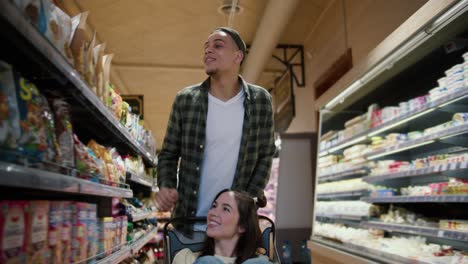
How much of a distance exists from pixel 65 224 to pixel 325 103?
11.6 feet

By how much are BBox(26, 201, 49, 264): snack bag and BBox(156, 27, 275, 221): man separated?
0.61 metres

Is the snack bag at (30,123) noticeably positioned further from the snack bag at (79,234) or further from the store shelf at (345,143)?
the store shelf at (345,143)

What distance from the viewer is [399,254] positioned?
132 inches

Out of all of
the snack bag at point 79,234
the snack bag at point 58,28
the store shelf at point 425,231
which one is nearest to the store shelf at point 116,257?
the snack bag at point 79,234

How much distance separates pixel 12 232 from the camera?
1.48m

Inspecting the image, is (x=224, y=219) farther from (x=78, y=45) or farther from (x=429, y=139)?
(x=429, y=139)

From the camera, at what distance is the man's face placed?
2287mm

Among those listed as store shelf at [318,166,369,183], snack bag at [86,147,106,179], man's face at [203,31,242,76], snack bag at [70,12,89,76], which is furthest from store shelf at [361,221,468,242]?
snack bag at [70,12,89,76]

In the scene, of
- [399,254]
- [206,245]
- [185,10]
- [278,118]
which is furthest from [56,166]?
[278,118]

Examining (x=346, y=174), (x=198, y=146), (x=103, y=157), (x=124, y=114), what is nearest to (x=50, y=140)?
(x=198, y=146)

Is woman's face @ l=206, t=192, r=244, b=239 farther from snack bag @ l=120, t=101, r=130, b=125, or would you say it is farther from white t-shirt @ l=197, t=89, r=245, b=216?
snack bag @ l=120, t=101, r=130, b=125

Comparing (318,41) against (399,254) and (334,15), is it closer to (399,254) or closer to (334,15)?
(334,15)

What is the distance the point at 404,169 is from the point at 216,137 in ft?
6.92

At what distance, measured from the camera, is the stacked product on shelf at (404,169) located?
3158 mm
